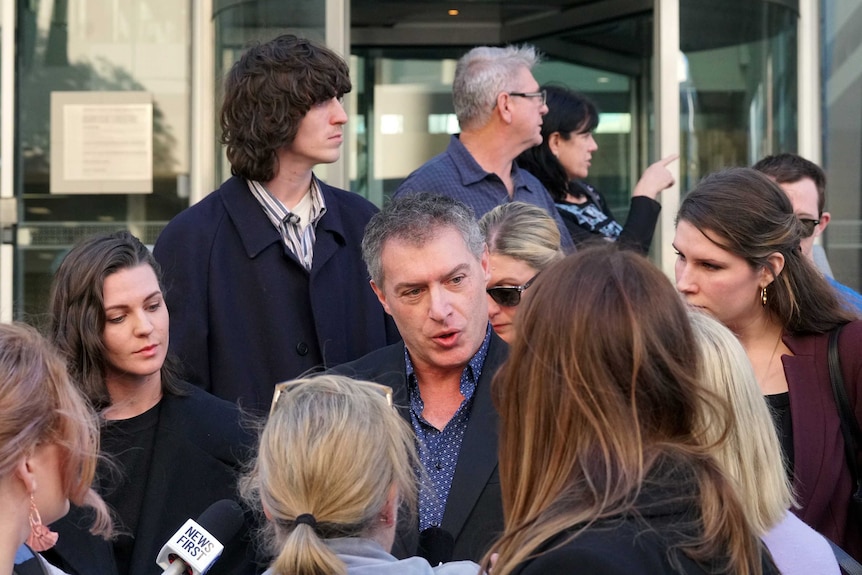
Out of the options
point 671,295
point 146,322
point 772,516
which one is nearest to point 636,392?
point 671,295

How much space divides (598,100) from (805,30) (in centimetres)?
142

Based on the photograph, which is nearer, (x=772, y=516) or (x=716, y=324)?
(x=772, y=516)

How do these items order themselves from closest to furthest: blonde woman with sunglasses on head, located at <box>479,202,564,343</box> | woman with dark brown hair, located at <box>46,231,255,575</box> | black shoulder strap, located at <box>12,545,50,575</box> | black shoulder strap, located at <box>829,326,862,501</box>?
black shoulder strap, located at <box>12,545,50,575</box>, black shoulder strap, located at <box>829,326,862,501</box>, woman with dark brown hair, located at <box>46,231,255,575</box>, blonde woman with sunglasses on head, located at <box>479,202,564,343</box>

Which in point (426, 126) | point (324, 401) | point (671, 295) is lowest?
point (324, 401)

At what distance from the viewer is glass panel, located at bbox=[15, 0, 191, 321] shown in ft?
21.7

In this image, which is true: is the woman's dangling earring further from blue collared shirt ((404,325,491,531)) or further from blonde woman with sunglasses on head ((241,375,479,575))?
blue collared shirt ((404,325,491,531))

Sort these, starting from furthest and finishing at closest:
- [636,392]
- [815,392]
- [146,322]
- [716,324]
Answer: [146,322]
[815,392]
[716,324]
[636,392]

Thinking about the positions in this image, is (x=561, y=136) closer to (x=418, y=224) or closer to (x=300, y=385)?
(x=418, y=224)

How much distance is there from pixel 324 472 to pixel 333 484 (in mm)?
27

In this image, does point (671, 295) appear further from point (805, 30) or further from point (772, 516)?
point (805, 30)

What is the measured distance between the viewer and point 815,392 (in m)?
3.20

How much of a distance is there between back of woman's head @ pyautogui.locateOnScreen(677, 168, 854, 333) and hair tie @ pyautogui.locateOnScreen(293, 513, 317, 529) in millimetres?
1642

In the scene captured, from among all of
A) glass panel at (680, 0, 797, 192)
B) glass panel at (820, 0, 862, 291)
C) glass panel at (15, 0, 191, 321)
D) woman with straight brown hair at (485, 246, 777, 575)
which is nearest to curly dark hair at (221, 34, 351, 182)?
woman with straight brown hair at (485, 246, 777, 575)

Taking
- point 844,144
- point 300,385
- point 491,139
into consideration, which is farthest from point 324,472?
point 844,144
